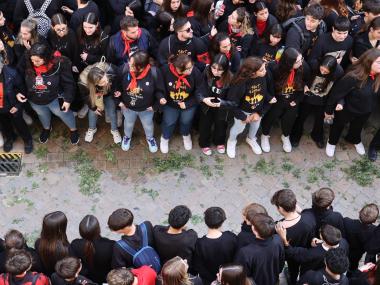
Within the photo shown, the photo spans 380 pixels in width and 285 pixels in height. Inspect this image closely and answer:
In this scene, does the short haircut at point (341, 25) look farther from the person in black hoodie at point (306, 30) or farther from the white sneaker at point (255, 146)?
the white sneaker at point (255, 146)

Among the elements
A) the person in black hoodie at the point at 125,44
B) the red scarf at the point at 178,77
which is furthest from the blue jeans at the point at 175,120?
the person in black hoodie at the point at 125,44

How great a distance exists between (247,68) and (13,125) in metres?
3.43

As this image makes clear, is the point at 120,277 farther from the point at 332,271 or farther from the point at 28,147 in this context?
the point at 28,147

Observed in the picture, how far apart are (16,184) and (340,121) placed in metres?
4.36

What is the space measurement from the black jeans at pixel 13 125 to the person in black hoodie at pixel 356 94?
400 cm

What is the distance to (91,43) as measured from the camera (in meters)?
6.80

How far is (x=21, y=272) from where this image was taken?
4.50m

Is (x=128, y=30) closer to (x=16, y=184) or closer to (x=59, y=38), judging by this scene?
(x=59, y=38)

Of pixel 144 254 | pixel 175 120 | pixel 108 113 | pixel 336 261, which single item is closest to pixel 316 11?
pixel 175 120

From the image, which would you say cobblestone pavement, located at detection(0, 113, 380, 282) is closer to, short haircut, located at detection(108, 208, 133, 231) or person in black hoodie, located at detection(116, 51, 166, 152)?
person in black hoodie, located at detection(116, 51, 166, 152)

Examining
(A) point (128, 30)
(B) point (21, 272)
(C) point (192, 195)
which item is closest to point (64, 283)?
(B) point (21, 272)

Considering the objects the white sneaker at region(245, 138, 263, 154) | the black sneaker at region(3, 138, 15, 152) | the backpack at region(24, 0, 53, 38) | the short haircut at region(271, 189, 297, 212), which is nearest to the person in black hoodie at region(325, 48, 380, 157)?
the white sneaker at region(245, 138, 263, 154)

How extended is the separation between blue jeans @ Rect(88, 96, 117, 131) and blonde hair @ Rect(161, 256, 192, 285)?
3.15 metres

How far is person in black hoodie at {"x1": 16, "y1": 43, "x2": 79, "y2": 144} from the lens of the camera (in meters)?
6.29
